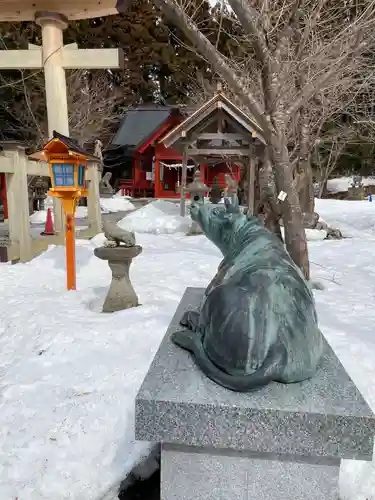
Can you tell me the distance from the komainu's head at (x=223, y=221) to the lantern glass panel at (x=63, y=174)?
10.7 ft

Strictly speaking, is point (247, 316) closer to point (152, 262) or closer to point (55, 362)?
point (55, 362)

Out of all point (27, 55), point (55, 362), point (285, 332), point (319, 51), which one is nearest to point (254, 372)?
point (285, 332)

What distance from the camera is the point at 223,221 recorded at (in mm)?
2289

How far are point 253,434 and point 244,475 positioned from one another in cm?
25

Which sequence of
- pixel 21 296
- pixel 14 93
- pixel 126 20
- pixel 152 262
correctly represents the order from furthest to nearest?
pixel 126 20, pixel 14 93, pixel 152 262, pixel 21 296

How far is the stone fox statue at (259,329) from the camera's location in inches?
63.2

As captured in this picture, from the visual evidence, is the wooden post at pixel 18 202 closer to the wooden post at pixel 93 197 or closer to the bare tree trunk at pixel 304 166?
the wooden post at pixel 93 197

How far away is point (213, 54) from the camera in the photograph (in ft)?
17.4

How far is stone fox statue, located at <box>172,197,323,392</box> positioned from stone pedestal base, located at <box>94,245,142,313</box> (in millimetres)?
2847

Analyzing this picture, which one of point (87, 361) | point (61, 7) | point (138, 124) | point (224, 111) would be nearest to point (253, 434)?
point (87, 361)

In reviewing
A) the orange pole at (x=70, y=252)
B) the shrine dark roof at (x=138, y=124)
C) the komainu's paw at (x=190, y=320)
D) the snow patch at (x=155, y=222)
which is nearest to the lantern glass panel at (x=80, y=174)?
the orange pole at (x=70, y=252)

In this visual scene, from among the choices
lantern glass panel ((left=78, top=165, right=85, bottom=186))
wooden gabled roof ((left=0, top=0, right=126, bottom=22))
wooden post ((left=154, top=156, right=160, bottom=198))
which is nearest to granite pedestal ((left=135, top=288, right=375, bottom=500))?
lantern glass panel ((left=78, top=165, right=85, bottom=186))

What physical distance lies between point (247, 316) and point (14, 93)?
700 inches

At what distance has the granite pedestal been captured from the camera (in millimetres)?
1549
